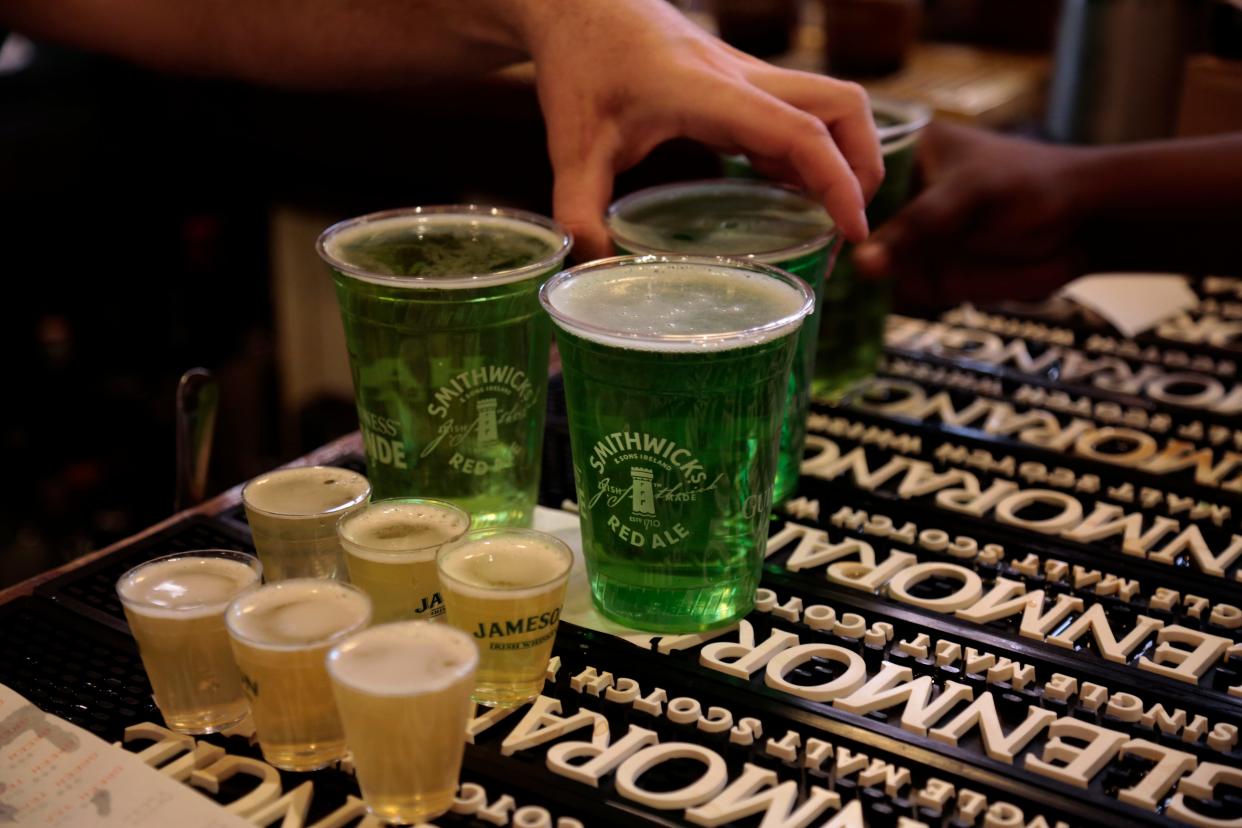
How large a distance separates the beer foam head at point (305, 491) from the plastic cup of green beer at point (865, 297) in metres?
0.69

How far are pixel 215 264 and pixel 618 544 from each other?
2.62 metres

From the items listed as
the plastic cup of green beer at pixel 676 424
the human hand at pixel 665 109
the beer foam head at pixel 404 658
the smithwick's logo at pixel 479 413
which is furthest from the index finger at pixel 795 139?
A: the beer foam head at pixel 404 658

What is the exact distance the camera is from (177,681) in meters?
0.93

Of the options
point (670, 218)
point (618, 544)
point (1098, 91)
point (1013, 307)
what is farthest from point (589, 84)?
point (1098, 91)

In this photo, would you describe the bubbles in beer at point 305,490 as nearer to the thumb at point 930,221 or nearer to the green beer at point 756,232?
the green beer at point 756,232

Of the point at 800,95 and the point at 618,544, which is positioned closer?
the point at 618,544

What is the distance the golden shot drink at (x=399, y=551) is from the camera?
0.97m

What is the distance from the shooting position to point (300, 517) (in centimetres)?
100

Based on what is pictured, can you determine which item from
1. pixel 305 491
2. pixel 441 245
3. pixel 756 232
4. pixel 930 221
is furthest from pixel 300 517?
pixel 930 221

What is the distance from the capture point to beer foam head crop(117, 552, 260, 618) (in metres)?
0.91

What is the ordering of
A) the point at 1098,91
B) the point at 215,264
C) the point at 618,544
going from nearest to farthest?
the point at 618,544
the point at 1098,91
the point at 215,264

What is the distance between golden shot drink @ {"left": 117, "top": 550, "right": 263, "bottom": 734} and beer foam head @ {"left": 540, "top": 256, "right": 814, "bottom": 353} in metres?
0.32

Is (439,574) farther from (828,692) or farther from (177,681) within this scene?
(828,692)

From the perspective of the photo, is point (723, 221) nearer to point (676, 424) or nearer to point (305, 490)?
point (676, 424)
